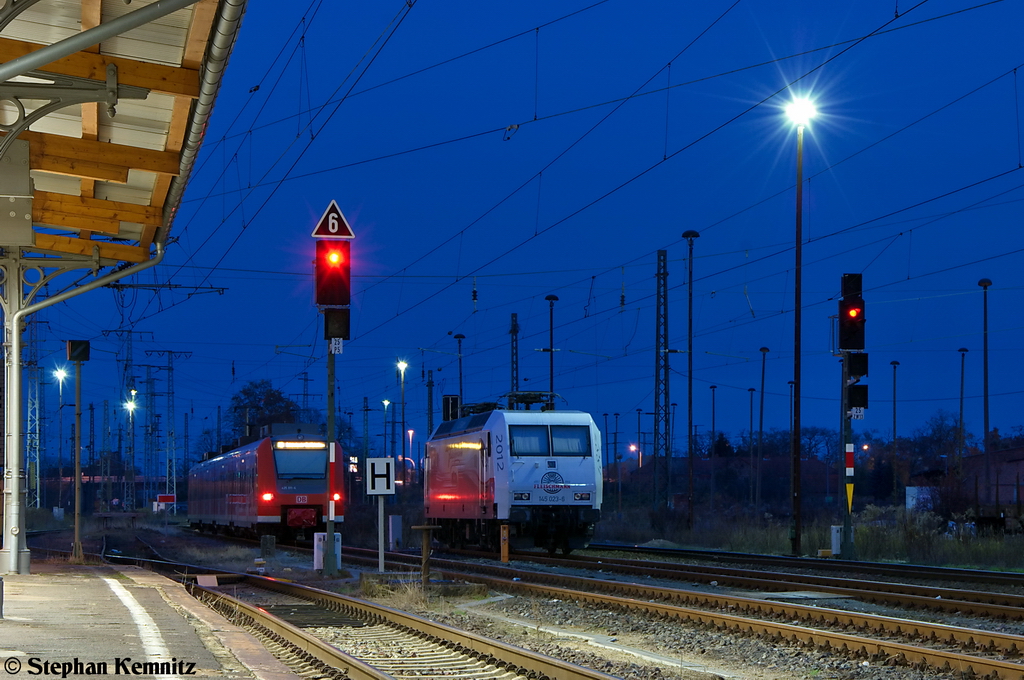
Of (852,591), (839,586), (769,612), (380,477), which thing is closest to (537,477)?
(380,477)

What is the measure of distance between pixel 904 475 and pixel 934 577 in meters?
63.4

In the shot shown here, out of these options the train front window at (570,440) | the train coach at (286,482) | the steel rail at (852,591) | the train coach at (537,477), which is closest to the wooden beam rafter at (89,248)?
the steel rail at (852,591)

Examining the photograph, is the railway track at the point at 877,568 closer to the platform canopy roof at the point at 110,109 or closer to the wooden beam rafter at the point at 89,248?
the wooden beam rafter at the point at 89,248

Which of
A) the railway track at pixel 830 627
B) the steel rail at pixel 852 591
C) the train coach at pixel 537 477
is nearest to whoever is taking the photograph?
the railway track at pixel 830 627

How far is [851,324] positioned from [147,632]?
1955 cm

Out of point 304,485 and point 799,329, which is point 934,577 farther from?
point 304,485

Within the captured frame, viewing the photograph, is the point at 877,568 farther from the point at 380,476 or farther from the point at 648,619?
the point at 380,476

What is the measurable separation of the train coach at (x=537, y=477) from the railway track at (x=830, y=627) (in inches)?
315

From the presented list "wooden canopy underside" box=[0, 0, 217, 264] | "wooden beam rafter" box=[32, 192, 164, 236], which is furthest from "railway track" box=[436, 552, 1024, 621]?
"wooden canopy underside" box=[0, 0, 217, 264]

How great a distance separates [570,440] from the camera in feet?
91.1

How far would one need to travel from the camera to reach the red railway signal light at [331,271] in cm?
1962

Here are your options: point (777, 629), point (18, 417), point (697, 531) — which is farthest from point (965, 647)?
point (697, 531)

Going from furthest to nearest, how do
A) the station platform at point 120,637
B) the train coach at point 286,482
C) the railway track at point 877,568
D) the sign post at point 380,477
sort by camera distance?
1. the train coach at point 286,482
2. the sign post at point 380,477
3. the railway track at point 877,568
4. the station platform at point 120,637

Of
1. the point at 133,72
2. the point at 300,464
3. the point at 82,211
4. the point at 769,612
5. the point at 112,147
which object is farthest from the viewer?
the point at 300,464
